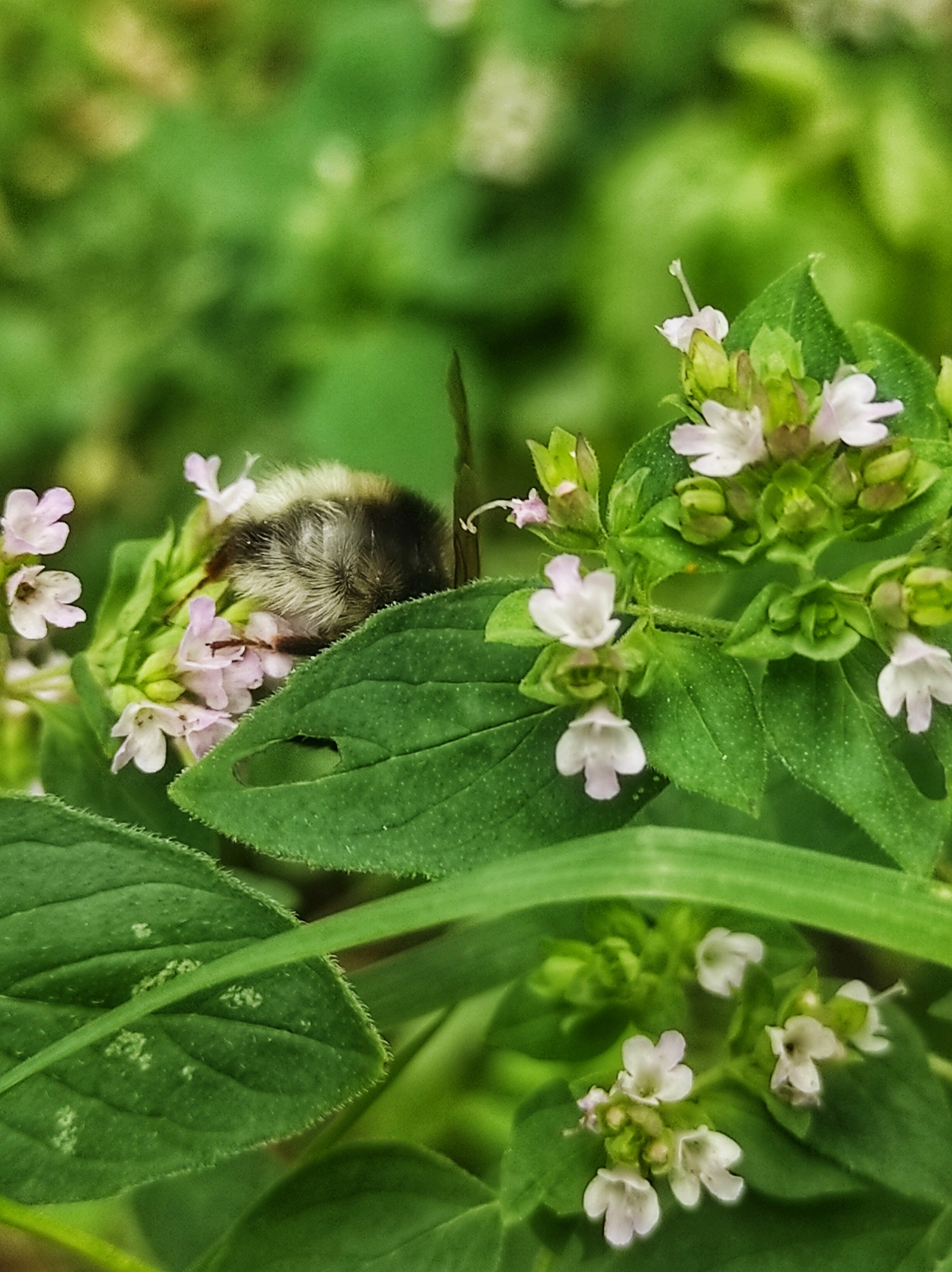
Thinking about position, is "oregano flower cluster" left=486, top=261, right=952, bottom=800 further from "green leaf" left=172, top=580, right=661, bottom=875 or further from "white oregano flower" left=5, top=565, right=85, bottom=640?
"white oregano flower" left=5, top=565, right=85, bottom=640

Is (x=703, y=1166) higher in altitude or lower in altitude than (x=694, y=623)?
lower

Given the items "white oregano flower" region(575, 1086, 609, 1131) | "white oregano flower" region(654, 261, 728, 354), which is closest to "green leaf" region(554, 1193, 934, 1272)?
"white oregano flower" region(575, 1086, 609, 1131)

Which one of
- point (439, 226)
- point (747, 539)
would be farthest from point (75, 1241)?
point (439, 226)

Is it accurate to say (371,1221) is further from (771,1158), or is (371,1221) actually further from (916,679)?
(916,679)

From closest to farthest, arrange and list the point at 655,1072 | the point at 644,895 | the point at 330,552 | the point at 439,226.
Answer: the point at 644,895
the point at 655,1072
the point at 330,552
the point at 439,226

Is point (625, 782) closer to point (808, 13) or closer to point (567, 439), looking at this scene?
point (567, 439)

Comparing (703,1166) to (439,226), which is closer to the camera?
(703,1166)
